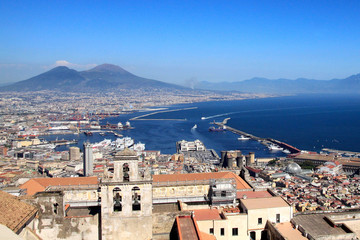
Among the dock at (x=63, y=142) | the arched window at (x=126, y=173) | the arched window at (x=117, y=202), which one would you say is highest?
the arched window at (x=126, y=173)

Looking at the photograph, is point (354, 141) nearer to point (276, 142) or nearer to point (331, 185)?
point (276, 142)

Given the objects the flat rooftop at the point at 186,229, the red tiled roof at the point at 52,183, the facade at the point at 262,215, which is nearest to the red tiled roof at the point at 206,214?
the flat rooftop at the point at 186,229

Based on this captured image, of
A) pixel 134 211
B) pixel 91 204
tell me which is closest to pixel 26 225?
pixel 134 211

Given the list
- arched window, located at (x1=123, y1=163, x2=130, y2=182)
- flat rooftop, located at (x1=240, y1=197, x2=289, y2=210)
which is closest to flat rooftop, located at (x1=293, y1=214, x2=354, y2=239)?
flat rooftop, located at (x1=240, y1=197, x2=289, y2=210)

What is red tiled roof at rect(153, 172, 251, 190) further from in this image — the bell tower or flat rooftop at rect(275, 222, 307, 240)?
the bell tower

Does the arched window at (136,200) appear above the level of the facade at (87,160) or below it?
above

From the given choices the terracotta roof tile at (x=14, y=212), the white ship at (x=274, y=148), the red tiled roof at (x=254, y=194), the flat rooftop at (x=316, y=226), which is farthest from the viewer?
the white ship at (x=274, y=148)

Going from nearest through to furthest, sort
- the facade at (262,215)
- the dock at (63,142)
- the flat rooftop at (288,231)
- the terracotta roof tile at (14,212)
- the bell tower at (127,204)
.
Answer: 1. the terracotta roof tile at (14,212)
2. the bell tower at (127,204)
3. the flat rooftop at (288,231)
4. the facade at (262,215)
5. the dock at (63,142)

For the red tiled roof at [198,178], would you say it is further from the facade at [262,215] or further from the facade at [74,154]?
the facade at [74,154]
